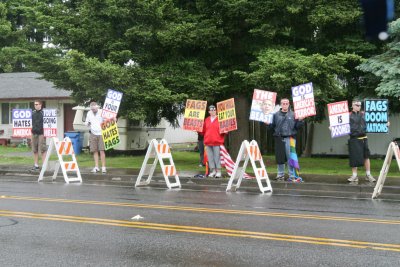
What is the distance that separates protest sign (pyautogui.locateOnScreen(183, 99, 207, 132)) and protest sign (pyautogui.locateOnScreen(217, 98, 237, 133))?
584mm

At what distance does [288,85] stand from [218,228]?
8.30 meters

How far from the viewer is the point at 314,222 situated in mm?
8227

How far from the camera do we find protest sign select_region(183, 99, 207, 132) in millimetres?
15320

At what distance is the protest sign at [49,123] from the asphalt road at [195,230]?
507cm

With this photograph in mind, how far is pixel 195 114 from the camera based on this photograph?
15391mm

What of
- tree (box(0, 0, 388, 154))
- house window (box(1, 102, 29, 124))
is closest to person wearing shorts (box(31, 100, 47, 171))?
tree (box(0, 0, 388, 154))

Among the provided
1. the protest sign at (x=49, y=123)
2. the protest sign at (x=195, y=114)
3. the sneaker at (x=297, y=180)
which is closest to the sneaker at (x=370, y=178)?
the sneaker at (x=297, y=180)

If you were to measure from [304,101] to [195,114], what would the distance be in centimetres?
311

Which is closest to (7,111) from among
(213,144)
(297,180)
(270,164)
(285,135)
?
(270,164)

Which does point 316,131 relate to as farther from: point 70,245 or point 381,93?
point 70,245

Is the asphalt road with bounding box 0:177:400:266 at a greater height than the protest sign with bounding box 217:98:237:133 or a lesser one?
lesser

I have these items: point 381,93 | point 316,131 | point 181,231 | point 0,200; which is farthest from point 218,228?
point 316,131

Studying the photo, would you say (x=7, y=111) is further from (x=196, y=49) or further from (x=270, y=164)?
(x=270, y=164)

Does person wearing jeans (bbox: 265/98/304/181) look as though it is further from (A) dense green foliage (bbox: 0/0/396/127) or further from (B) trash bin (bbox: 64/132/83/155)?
(B) trash bin (bbox: 64/132/83/155)
